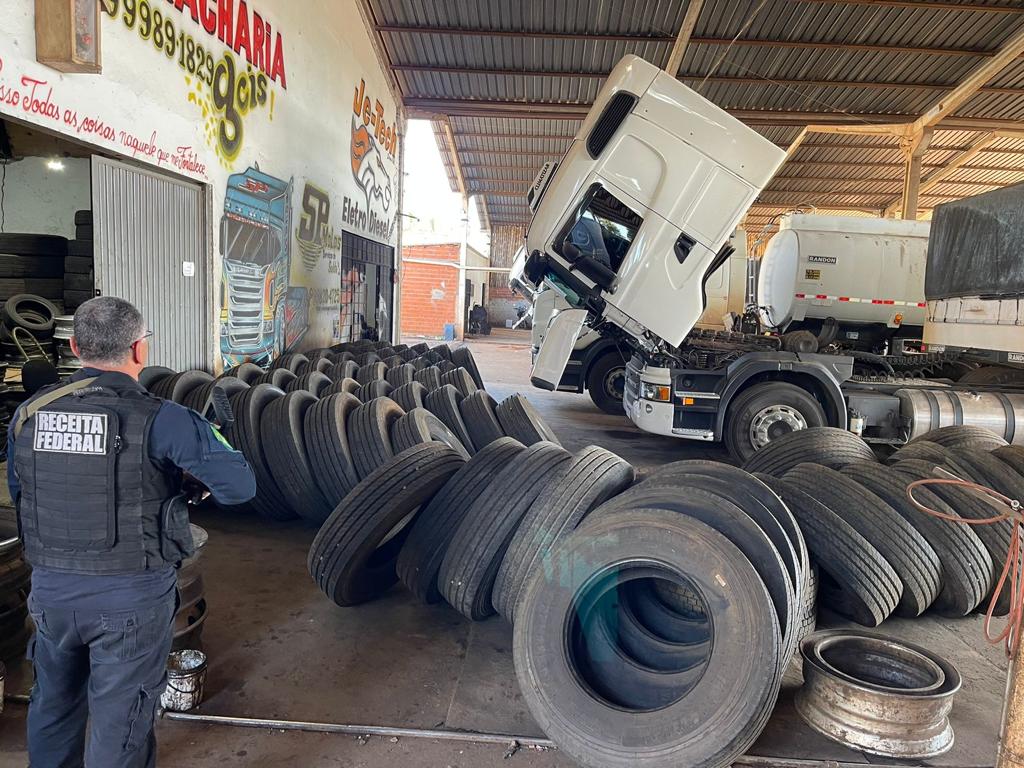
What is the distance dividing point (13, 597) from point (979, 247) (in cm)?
857

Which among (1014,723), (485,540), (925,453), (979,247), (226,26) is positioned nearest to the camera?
(1014,723)

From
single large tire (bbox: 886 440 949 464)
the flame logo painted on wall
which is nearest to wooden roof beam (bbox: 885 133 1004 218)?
the flame logo painted on wall

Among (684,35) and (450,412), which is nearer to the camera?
(450,412)

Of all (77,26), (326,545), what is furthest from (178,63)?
(326,545)

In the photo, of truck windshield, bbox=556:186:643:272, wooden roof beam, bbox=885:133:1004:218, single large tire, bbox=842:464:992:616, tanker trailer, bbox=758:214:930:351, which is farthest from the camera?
wooden roof beam, bbox=885:133:1004:218

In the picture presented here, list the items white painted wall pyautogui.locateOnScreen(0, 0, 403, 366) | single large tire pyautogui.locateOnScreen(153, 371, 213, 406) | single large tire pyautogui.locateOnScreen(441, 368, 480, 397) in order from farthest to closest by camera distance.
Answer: single large tire pyautogui.locateOnScreen(441, 368, 480, 397)
single large tire pyautogui.locateOnScreen(153, 371, 213, 406)
white painted wall pyautogui.locateOnScreen(0, 0, 403, 366)

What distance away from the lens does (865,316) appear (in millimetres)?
10500

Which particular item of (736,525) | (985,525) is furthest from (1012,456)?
(736,525)

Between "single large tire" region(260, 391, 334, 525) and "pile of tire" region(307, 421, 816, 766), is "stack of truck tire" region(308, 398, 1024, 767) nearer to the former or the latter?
"pile of tire" region(307, 421, 816, 766)

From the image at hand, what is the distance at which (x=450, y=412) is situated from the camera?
20.8 feet

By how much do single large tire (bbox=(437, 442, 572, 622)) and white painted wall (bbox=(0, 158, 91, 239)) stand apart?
7.96 m

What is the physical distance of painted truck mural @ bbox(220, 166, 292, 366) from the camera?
826cm

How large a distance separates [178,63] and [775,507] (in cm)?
714

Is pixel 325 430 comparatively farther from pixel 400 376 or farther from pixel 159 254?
pixel 159 254
